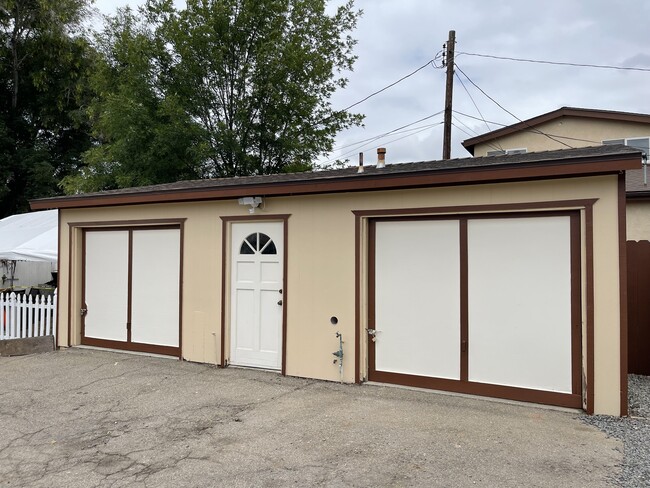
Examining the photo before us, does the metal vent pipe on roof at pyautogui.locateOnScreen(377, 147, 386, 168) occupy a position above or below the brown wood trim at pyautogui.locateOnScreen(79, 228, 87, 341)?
above

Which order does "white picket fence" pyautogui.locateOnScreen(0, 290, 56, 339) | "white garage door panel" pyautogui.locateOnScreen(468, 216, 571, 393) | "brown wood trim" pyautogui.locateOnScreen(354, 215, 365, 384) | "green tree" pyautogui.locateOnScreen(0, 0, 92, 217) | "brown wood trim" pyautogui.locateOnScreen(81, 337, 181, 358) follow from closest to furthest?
"white garage door panel" pyautogui.locateOnScreen(468, 216, 571, 393) → "brown wood trim" pyautogui.locateOnScreen(354, 215, 365, 384) → "brown wood trim" pyautogui.locateOnScreen(81, 337, 181, 358) → "white picket fence" pyautogui.locateOnScreen(0, 290, 56, 339) → "green tree" pyautogui.locateOnScreen(0, 0, 92, 217)

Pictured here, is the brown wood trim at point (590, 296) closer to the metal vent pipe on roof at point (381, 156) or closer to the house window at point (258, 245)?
the metal vent pipe on roof at point (381, 156)

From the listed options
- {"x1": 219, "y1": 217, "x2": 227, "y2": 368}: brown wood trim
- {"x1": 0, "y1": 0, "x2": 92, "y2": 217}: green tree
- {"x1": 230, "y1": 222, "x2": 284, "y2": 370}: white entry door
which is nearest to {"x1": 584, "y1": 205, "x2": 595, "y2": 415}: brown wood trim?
{"x1": 230, "y1": 222, "x2": 284, "y2": 370}: white entry door

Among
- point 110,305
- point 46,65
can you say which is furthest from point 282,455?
point 46,65

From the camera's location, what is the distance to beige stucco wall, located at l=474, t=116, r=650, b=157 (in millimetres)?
13320

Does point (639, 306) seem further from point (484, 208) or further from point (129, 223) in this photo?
point (129, 223)

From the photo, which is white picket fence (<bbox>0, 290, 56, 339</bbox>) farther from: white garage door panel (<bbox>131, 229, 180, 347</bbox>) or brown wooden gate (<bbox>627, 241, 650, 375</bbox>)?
brown wooden gate (<bbox>627, 241, 650, 375</bbox>)

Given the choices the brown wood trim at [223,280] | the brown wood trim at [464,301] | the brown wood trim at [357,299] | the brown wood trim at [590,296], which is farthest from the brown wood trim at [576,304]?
the brown wood trim at [223,280]

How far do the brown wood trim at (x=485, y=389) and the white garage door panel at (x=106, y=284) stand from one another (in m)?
4.50

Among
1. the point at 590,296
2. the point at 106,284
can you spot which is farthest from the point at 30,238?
the point at 590,296

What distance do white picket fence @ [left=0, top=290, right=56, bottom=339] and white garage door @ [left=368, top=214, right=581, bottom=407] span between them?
19.8ft

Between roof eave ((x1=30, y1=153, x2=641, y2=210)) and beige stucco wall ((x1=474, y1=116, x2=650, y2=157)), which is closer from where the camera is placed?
roof eave ((x1=30, y1=153, x2=641, y2=210))

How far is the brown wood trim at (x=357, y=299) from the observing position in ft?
19.9

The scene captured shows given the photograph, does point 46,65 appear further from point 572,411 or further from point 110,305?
point 572,411
